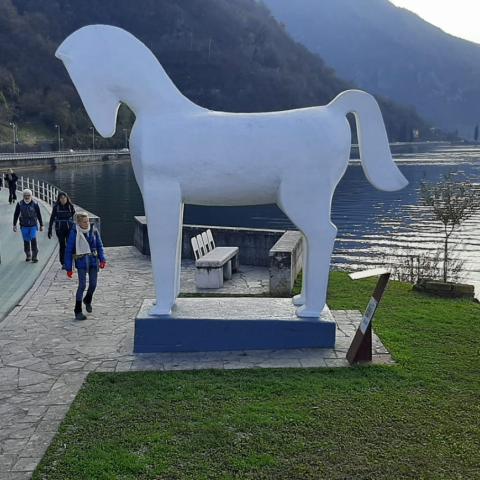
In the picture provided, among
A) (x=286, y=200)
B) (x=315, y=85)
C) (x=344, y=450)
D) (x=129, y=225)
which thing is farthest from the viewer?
(x=315, y=85)

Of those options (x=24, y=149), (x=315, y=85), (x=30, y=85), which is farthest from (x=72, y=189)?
(x=315, y=85)

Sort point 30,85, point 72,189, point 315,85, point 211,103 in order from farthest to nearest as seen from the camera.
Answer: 1. point 315,85
2. point 211,103
3. point 30,85
4. point 72,189

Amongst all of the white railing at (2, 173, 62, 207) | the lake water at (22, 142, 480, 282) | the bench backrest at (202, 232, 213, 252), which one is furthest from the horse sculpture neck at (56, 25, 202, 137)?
the lake water at (22, 142, 480, 282)

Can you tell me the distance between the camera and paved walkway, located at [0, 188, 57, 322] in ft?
27.5

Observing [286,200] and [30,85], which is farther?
[30,85]

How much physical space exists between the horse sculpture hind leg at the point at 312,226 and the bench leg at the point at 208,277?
9.97ft

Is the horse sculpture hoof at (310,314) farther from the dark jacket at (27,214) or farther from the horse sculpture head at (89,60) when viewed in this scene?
the dark jacket at (27,214)

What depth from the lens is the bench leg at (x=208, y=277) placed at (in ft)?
29.3

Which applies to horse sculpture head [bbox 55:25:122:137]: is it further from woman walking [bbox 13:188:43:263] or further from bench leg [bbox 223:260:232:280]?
woman walking [bbox 13:188:43:263]

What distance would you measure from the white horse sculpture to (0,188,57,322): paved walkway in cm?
322

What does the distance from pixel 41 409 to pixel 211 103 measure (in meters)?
107

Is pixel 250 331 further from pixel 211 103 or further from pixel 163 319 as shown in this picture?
pixel 211 103

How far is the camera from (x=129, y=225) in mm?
27281

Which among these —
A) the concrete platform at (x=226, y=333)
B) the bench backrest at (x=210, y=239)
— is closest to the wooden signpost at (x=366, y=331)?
the concrete platform at (x=226, y=333)
